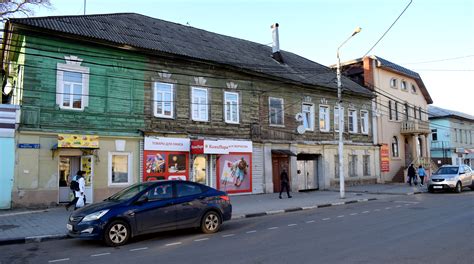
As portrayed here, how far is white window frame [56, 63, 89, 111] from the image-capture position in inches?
605

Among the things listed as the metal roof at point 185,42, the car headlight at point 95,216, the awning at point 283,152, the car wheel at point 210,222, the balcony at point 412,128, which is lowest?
the car wheel at point 210,222

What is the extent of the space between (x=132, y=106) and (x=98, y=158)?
2.82 m

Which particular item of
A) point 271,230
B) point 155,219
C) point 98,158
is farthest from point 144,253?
point 98,158

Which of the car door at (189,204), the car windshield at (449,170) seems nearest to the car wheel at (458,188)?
the car windshield at (449,170)

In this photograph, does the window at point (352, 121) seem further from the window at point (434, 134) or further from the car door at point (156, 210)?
the window at point (434, 134)

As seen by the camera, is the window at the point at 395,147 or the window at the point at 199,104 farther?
the window at the point at 395,147

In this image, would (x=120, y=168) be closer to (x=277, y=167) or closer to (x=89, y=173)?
(x=89, y=173)

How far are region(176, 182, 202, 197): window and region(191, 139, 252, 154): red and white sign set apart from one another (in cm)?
793

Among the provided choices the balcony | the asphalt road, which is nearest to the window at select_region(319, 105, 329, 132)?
the balcony

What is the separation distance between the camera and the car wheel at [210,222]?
32.7ft

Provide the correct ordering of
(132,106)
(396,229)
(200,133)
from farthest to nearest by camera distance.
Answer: (200,133) → (132,106) → (396,229)

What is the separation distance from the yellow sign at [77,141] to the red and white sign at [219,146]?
4.73m

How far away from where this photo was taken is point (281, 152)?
22234 mm

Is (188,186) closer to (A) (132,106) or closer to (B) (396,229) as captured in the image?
(B) (396,229)
